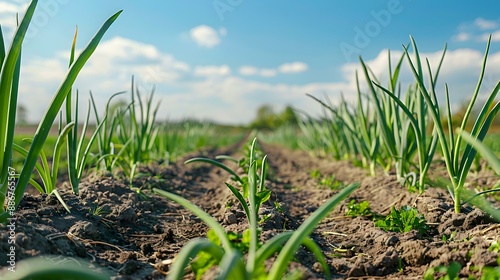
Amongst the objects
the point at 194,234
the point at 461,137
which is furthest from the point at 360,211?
the point at 194,234

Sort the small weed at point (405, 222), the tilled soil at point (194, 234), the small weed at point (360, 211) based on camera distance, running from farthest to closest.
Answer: the small weed at point (360, 211) < the small weed at point (405, 222) < the tilled soil at point (194, 234)

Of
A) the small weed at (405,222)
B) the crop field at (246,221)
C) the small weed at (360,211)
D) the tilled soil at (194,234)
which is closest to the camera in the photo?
the crop field at (246,221)

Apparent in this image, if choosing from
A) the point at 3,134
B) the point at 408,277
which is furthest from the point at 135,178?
the point at 408,277

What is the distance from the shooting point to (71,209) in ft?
7.18

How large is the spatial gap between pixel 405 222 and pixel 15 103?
190 centimetres

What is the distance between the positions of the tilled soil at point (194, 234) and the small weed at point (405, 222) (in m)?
0.05

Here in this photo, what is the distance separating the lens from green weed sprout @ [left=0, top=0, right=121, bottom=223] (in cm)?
164

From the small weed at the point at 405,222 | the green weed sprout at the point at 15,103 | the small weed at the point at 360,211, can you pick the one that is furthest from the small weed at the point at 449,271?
the green weed sprout at the point at 15,103

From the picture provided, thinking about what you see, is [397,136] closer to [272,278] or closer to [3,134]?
[272,278]

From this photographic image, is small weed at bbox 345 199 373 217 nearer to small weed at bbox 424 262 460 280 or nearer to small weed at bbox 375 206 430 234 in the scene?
small weed at bbox 375 206 430 234

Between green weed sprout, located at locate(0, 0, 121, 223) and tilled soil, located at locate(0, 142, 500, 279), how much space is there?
0.15m

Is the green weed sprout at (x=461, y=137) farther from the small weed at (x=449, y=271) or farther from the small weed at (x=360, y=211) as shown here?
the small weed at (x=449, y=271)

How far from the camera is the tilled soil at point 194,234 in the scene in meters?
1.61

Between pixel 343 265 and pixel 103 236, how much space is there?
1149 mm
